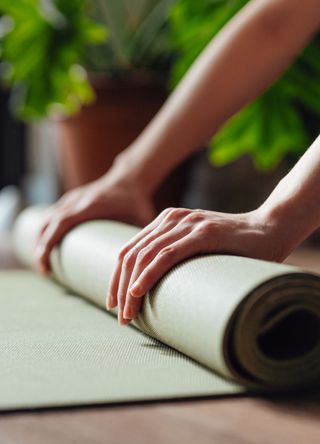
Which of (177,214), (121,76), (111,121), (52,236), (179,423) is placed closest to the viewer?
(179,423)

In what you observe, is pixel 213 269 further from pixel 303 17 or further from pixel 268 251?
pixel 303 17

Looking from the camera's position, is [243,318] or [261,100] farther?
[261,100]

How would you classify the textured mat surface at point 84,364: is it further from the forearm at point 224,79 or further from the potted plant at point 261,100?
the potted plant at point 261,100

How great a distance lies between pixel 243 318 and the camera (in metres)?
0.71

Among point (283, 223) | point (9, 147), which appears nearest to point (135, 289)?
point (283, 223)

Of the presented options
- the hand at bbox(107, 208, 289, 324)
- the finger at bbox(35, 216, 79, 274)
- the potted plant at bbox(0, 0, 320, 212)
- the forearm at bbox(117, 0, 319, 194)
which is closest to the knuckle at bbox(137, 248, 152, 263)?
the hand at bbox(107, 208, 289, 324)

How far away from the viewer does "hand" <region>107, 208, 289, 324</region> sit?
2.77ft

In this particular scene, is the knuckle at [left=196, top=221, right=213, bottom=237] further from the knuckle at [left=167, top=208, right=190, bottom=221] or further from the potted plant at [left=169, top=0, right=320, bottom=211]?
the potted plant at [left=169, top=0, right=320, bottom=211]

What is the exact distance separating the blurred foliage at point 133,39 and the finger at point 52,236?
1.37 meters

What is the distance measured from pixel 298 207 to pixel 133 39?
1.86 m

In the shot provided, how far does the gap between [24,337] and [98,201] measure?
1.54ft

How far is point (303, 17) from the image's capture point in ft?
4.36

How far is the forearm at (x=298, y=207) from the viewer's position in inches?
33.4

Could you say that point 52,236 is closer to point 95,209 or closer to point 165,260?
point 95,209
